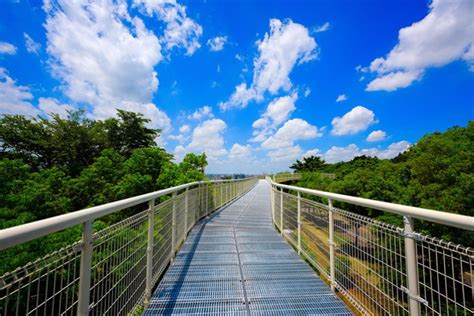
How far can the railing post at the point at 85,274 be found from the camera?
1.44 meters

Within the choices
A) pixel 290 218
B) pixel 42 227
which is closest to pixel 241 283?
pixel 290 218

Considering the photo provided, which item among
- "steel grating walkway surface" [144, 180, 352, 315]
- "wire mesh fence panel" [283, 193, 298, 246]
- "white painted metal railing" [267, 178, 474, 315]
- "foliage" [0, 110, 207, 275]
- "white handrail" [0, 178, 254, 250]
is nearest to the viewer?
"white handrail" [0, 178, 254, 250]

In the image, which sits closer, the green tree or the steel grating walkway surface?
the steel grating walkway surface

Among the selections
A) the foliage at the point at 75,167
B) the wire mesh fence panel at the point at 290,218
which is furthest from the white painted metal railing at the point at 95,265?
the foliage at the point at 75,167

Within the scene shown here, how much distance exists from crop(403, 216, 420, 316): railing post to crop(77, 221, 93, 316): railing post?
213 centimetres

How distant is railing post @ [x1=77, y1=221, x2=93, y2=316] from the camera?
1.44 m

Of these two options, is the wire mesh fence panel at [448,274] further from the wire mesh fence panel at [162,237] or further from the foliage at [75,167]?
the foliage at [75,167]

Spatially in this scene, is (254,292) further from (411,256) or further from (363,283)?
(411,256)

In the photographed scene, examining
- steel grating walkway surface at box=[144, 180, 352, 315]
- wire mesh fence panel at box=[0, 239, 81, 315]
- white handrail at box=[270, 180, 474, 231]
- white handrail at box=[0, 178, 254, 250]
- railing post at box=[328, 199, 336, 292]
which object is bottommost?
steel grating walkway surface at box=[144, 180, 352, 315]

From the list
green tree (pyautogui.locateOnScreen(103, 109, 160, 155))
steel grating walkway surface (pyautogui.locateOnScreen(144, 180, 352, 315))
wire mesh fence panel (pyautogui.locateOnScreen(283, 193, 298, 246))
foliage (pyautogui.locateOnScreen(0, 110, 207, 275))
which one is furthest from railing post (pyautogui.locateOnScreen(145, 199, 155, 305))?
green tree (pyautogui.locateOnScreen(103, 109, 160, 155))

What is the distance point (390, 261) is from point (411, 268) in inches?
11.6

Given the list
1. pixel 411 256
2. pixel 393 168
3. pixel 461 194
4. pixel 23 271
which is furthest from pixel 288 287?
pixel 393 168

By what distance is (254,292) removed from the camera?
2.69 m

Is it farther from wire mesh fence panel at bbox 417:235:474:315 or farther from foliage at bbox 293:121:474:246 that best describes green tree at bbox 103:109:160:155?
wire mesh fence panel at bbox 417:235:474:315
